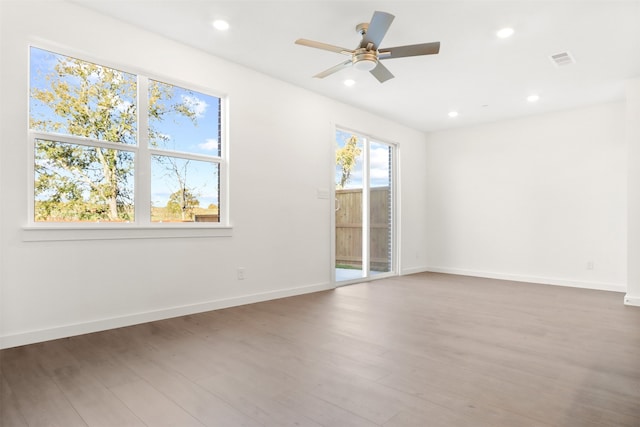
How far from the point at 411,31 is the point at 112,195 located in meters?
3.02

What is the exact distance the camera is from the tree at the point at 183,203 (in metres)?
3.56

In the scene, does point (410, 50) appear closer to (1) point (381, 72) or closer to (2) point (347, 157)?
(1) point (381, 72)

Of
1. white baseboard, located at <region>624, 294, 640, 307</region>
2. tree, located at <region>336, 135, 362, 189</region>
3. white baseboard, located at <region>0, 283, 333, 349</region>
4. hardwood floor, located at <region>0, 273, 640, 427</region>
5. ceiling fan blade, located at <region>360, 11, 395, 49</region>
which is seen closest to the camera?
hardwood floor, located at <region>0, 273, 640, 427</region>

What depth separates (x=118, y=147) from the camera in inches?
126

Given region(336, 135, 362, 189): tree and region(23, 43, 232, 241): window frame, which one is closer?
region(23, 43, 232, 241): window frame

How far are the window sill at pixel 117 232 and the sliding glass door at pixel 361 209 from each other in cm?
205

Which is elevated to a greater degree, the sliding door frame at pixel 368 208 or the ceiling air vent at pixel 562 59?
the ceiling air vent at pixel 562 59

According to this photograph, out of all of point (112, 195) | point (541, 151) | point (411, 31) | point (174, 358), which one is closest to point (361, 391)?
point (174, 358)

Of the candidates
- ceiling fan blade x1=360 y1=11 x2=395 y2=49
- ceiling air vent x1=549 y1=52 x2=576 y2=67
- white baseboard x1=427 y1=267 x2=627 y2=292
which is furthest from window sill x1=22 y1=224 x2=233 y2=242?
white baseboard x1=427 y1=267 x2=627 y2=292

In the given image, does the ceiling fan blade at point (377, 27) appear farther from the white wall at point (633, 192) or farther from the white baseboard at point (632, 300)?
the white baseboard at point (632, 300)

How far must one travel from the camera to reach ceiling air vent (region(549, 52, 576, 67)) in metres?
Result: 3.65

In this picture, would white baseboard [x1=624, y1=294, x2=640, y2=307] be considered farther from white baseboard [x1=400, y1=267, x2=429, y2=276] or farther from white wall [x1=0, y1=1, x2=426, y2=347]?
white wall [x1=0, y1=1, x2=426, y2=347]

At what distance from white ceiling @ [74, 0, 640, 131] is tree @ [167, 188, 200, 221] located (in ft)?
4.89

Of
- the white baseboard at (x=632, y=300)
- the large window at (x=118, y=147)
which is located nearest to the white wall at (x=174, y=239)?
the large window at (x=118, y=147)
